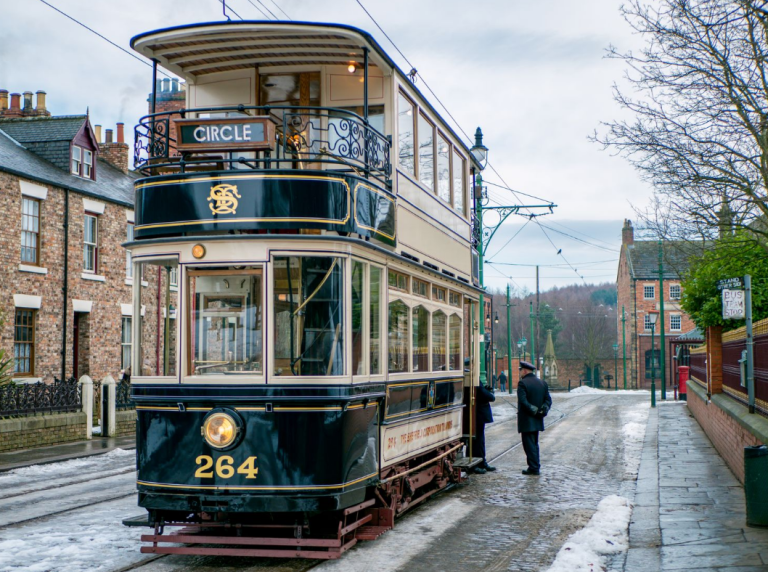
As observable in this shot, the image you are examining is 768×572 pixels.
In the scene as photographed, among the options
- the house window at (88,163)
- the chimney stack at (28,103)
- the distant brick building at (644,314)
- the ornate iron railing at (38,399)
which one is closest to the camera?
the ornate iron railing at (38,399)

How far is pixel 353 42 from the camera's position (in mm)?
8750

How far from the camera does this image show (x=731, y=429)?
14.2 metres

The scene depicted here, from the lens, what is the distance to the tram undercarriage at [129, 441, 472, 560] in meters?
7.60

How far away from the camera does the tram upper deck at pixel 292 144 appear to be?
8.02m

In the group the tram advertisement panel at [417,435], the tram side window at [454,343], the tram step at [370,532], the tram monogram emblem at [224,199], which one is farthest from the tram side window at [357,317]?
the tram side window at [454,343]

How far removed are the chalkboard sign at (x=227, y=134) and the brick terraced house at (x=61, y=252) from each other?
15289 millimetres

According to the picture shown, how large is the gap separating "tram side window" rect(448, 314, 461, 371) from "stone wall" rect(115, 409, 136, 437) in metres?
12.0

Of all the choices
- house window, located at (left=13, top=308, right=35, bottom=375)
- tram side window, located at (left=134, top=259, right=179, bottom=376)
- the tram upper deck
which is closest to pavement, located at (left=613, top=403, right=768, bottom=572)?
the tram upper deck

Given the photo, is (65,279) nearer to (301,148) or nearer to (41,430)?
(41,430)

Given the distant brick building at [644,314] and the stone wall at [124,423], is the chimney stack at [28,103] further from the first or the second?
the distant brick building at [644,314]

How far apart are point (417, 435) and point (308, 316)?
288 cm

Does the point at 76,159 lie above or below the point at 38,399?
above

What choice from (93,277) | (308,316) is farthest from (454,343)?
(93,277)

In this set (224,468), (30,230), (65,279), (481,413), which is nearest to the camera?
(224,468)
